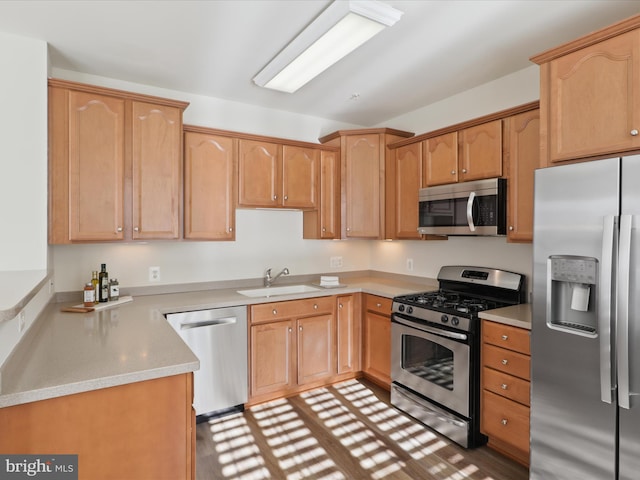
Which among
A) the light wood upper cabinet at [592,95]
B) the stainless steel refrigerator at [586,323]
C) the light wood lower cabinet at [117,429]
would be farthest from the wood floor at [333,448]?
the light wood upper cabinet at [592,95]

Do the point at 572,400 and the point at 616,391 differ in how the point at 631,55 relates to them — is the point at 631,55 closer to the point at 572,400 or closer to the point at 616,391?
the point at 616,391

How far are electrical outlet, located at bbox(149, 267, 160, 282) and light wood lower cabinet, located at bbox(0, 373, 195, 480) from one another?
5.67ft

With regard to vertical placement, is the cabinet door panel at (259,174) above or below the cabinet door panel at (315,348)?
above

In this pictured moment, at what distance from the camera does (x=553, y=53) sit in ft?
6.50

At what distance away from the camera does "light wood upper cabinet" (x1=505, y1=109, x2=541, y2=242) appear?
243cm

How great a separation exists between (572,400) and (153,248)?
2.98 meters

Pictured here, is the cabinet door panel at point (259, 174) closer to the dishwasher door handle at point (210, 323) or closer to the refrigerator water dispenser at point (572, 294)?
the dishwasher door handle at point (210, 323)

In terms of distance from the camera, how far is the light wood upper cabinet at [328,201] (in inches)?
141

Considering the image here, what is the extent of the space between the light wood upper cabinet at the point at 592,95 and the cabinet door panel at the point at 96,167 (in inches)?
105

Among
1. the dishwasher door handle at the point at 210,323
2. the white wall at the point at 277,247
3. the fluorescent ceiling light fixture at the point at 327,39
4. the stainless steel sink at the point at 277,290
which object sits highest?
the fluorescent ceiling light fixture at the point at 327,39

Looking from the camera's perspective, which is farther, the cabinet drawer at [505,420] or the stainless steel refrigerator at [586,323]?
the cabinet drawer at [505,420]

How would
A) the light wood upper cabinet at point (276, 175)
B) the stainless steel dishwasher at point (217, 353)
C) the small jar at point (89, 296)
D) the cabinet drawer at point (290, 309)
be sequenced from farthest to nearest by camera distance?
the light wood upper cabinet at point (276, 175)
the cabinet drawer at point (290, 309)
the stainless steel dishwasher at point (217, 353)
the small jar at point (89, 296)

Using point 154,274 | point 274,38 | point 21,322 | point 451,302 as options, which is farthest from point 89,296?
point 451,302

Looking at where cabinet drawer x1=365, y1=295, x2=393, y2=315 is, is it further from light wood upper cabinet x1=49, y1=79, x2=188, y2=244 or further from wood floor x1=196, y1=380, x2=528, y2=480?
light wood upper cabinet x1=49, y1=79, x2=188, y2=244
